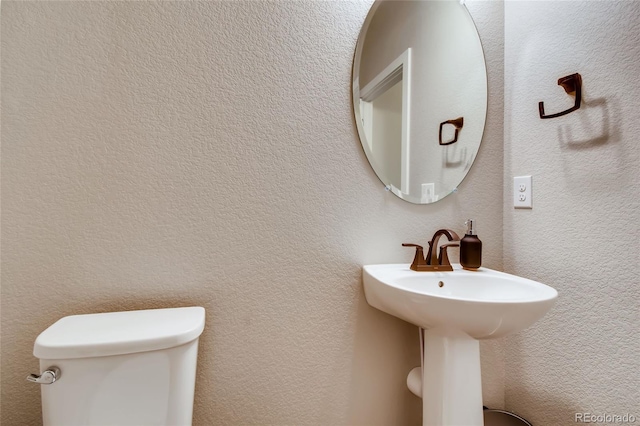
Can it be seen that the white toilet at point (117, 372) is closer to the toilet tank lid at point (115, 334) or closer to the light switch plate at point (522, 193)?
the toilet tank lid at point (115, 334)

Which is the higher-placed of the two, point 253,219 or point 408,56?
point 408,56

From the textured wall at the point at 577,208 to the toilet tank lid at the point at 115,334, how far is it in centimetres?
114

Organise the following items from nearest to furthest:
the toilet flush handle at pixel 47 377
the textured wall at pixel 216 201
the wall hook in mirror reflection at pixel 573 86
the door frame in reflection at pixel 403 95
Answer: the toilet flush handle at pixel 47 377, the textured wall at pixel 216 201, the wall hook in mirror reflection at pixel 573 86, the door frame in reflection at pixel 403 95

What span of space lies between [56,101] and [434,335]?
1.22 m

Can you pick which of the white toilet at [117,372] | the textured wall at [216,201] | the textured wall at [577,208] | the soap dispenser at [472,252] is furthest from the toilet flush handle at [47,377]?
the textured wall at [577,208]

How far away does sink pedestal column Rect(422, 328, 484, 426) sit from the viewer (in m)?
0.80

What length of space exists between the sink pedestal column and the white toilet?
2.15 ft

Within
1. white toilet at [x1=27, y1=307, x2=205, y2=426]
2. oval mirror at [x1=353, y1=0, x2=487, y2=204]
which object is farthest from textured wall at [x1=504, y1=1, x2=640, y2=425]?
white toilet at [x1=27, y1=307, x2=205, y2=426]

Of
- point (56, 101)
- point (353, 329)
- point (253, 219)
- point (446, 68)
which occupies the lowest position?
point (353, 329)

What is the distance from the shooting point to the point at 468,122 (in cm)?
115

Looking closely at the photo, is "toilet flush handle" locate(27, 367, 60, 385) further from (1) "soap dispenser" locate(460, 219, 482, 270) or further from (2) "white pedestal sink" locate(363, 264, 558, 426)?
(1) "soap dispenser" locate(460, 219, 482, 270)

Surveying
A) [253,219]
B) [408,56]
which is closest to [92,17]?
[253,219]

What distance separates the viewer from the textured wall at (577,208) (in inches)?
32.5

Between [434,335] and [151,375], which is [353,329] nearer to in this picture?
[434,335]
